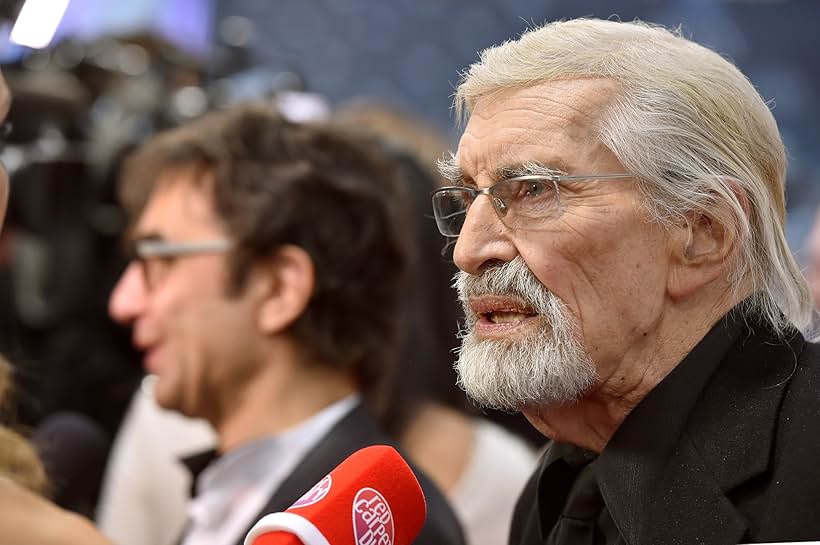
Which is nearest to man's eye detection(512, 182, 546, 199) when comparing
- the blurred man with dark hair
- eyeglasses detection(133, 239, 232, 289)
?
the blurred man with dark hair

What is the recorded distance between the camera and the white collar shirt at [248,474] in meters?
2.35

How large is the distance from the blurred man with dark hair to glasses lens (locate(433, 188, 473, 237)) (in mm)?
636

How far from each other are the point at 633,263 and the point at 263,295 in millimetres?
1096

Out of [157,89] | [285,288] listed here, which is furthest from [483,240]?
[157,89]

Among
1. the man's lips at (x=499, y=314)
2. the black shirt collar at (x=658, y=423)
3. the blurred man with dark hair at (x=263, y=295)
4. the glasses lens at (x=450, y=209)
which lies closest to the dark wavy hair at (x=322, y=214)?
the blurred man with dark hair at (x=263, y=295)

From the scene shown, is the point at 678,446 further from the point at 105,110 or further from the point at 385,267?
the point at 105,110

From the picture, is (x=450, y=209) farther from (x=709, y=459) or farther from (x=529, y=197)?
(x=709, y=459)

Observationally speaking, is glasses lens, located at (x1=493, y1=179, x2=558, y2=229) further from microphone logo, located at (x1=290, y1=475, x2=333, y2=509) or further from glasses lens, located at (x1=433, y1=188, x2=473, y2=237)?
microphone logo, located at (x1=290, y1=475, x2=333, y2=509)

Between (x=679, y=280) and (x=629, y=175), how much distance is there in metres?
0.15

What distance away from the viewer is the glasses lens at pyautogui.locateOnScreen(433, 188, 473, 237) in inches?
69.7

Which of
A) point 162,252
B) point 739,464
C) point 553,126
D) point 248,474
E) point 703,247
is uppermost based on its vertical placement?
point 553,126

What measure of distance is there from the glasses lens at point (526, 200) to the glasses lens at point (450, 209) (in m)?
0.14

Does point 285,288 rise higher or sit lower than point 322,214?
lower

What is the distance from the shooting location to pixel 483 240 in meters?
1.62
